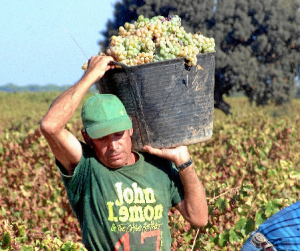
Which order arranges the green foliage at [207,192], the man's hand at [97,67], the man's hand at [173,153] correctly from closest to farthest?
1. the man's hand at [97,67]
2. the man's hand at [173,153]
3. the green foliage at [207,192]

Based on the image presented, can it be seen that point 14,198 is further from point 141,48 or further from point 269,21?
point 269,21

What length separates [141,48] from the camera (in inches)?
112

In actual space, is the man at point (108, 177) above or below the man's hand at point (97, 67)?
below

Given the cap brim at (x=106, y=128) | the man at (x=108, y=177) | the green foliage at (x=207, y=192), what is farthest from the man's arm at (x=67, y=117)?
the green foliage at (x=207, y=192)

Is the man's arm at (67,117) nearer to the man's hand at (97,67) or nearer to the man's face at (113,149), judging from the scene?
the man's hand at (97,67)

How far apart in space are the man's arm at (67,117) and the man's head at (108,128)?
0.09 metres

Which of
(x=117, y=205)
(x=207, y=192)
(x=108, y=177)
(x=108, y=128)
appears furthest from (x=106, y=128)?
(x=207, y=192)

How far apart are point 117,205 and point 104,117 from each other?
45 cm

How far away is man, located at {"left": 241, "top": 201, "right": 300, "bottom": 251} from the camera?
2.13 metres

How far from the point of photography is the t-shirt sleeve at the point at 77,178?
2.74 metres

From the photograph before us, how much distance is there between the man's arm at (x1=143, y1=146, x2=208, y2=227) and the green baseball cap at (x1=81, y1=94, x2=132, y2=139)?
274mm

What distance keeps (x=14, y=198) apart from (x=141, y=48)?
328cm

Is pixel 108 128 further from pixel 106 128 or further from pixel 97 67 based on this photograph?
pixel 97 67

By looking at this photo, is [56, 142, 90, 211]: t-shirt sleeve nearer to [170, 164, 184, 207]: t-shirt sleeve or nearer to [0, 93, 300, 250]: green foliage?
A: [0, 93, 300, 250]: green foliage
